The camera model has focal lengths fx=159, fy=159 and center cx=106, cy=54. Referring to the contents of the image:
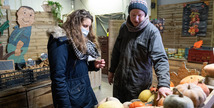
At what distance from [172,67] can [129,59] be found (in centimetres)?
251

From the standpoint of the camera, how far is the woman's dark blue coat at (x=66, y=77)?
130 cm

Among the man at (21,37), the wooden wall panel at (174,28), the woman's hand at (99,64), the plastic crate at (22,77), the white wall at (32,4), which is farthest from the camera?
the white wall at (32,4)

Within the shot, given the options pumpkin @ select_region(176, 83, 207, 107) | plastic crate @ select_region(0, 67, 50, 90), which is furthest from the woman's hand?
plastic crate @ select_region(0, 67, 50, 90)

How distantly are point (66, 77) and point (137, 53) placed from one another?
2.43 ft

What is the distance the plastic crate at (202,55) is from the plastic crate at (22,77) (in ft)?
9.28

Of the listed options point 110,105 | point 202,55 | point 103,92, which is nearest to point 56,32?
point 110,105

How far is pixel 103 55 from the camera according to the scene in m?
5.91

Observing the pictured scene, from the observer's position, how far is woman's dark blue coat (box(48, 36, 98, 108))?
4.28 feet

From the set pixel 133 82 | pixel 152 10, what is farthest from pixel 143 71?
pixel 152 10

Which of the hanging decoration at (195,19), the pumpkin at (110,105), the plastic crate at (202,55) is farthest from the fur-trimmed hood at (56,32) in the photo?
the hanging decoration at (195,19)

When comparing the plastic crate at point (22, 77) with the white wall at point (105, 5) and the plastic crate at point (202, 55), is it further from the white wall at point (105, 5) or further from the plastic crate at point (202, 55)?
the white wall at point (105, 5)

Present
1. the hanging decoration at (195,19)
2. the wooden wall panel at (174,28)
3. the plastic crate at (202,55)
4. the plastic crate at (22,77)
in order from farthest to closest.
→ the wooden wall panel at (174,28), the hanging decoration at (195,19), the plastic crate at (202,55), the plastic crate at (22,77)

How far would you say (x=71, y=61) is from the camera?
1.43 meters

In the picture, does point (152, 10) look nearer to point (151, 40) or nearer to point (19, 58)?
point (151, 40)
